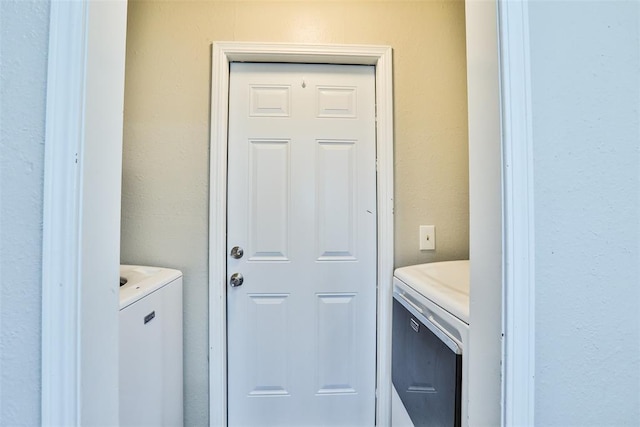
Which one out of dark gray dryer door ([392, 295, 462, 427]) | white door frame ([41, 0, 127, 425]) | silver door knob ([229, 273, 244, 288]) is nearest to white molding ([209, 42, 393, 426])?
silver door knob ([229, 273, 244, 288])

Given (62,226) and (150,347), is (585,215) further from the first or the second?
(150,347)

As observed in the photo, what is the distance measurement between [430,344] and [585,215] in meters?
0.54

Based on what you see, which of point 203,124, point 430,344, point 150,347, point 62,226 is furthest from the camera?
point 203,124

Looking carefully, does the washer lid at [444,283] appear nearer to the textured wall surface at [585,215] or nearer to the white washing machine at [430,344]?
the white washing machine at [430,344]

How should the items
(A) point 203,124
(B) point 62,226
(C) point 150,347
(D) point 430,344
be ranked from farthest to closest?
(A) point 203,124 → (C) point 150,347 → (D) point 430,344 → (B) point 62,226

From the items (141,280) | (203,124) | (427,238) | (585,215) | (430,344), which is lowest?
(430,344)

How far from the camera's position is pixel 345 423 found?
133 centimetres

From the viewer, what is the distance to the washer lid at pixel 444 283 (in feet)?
2.32

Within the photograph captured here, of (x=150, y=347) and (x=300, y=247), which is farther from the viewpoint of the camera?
(x=300, y=247)

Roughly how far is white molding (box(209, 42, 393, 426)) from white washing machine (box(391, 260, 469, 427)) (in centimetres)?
8

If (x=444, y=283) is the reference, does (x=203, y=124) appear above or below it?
above

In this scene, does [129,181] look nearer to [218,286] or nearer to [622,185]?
[218,286]

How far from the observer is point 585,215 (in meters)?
0.48

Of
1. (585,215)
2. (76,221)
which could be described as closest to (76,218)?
(76,221)
